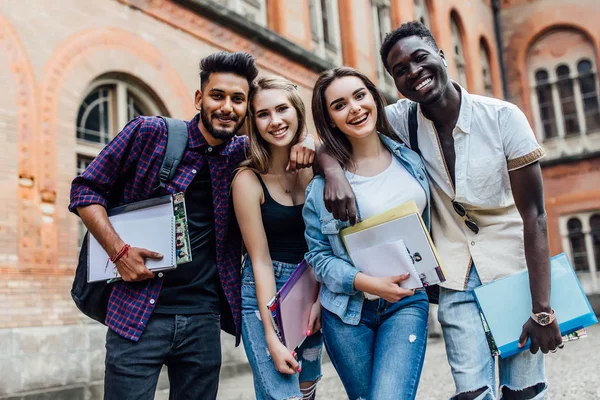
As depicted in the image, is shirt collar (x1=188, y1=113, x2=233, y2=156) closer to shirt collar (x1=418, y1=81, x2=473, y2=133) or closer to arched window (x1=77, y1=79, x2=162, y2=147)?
shirt collar (x1=418, y1=81, x2=473, y2=133)

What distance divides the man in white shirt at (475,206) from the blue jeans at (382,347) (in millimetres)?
209

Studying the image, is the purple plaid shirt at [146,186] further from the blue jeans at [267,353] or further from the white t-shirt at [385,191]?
the white t-shirt at [385,191]

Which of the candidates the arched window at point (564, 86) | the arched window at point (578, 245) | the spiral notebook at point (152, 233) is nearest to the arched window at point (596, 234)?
the arched window at point (578, 245)

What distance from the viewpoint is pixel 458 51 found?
18.8 metres

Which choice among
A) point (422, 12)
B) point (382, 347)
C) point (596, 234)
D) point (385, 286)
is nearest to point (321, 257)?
point (385, 286)

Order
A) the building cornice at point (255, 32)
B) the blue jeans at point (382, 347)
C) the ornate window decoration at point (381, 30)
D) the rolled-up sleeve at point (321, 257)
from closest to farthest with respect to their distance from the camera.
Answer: the blue jeans at point (382, 347) < the rolled-up sleeve at point (321, 257) < the building cornice at point (255, 32) < the ornate window decoration at point (381, 30)

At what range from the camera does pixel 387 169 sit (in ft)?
9.27

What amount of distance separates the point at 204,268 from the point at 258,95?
0.88m

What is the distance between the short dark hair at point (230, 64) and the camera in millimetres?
3064

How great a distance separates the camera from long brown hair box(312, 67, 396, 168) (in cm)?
290

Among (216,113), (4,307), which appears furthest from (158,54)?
(216,113)

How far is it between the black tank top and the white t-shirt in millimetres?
357

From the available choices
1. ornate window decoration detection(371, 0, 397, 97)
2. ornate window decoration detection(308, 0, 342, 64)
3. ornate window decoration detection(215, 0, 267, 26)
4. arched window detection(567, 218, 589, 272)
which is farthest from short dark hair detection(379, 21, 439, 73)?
arched window detection(567, 218, 589, 272)

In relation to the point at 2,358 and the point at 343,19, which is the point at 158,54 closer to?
the point at 2,358
